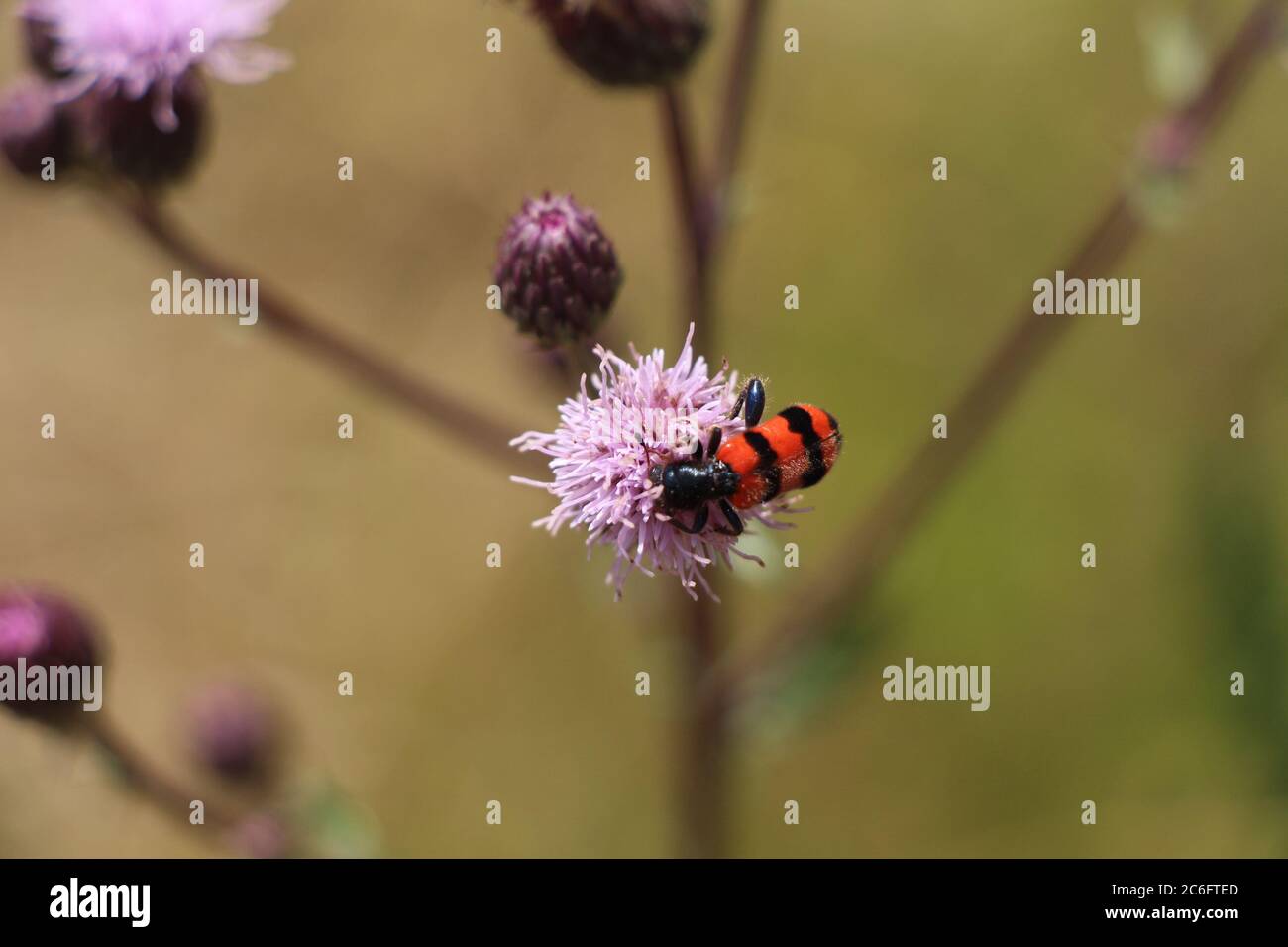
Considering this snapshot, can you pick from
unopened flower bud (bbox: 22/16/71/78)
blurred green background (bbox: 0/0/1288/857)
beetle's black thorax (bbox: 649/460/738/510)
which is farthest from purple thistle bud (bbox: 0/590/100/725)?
beetle's black thorax (bbox: 649/460/738/510)

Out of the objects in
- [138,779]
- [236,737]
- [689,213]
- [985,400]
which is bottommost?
[138,779]

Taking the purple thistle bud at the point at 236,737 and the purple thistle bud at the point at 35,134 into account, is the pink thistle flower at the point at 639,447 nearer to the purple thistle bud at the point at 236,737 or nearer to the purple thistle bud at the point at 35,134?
the purple thistle bud at the point at 35,134

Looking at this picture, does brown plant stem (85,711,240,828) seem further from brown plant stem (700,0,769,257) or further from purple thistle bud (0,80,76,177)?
brown plant stem (700,0,769,257)

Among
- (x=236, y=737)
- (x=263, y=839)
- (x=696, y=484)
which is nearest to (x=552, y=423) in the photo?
(x=236, y=737)

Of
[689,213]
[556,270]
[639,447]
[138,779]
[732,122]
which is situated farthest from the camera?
[138,779]

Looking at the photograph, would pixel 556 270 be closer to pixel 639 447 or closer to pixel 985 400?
pixel 639 447
